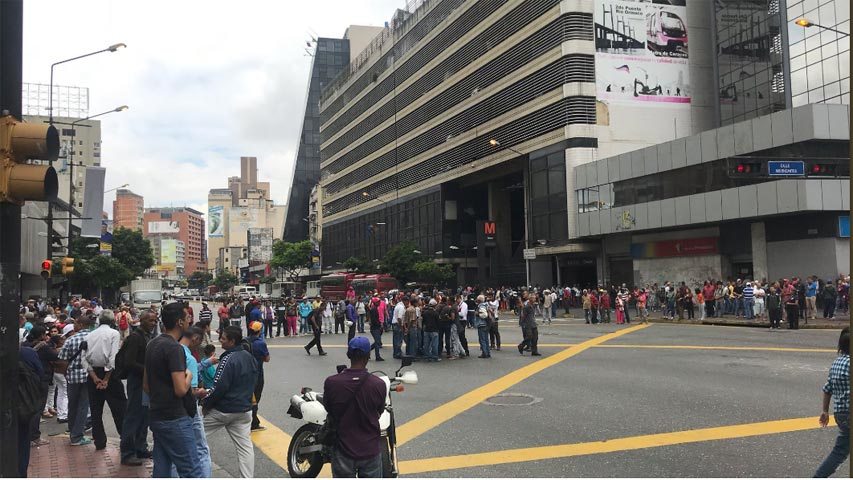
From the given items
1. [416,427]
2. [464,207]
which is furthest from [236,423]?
[464,207]

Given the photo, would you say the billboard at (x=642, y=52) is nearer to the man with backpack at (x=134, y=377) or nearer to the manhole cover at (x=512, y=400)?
the manhole cover at (x=512, y=400)

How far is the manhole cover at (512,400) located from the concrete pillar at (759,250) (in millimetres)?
24591

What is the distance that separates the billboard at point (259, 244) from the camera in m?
160

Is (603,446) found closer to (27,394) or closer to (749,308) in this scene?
(27,394)

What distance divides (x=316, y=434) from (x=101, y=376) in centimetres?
368

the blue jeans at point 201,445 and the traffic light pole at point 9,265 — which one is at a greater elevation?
the traffic light pole at point 9,265

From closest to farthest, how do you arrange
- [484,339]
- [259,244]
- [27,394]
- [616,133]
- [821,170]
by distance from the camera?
[27,394] < [484,339] < [821,170] < [616,133] < [259,244]

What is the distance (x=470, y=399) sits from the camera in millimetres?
10844

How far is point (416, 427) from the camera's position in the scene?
8914 mm

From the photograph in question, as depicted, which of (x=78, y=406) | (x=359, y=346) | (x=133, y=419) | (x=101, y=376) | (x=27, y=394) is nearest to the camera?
(x=359, y=346)

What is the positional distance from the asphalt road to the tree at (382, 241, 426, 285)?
37.5m

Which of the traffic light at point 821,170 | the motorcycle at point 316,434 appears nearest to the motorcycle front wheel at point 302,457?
the motorcycle at point 316,434

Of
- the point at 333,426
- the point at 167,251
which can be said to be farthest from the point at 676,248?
the point at 167,251

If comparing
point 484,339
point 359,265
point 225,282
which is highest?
point 359,265
